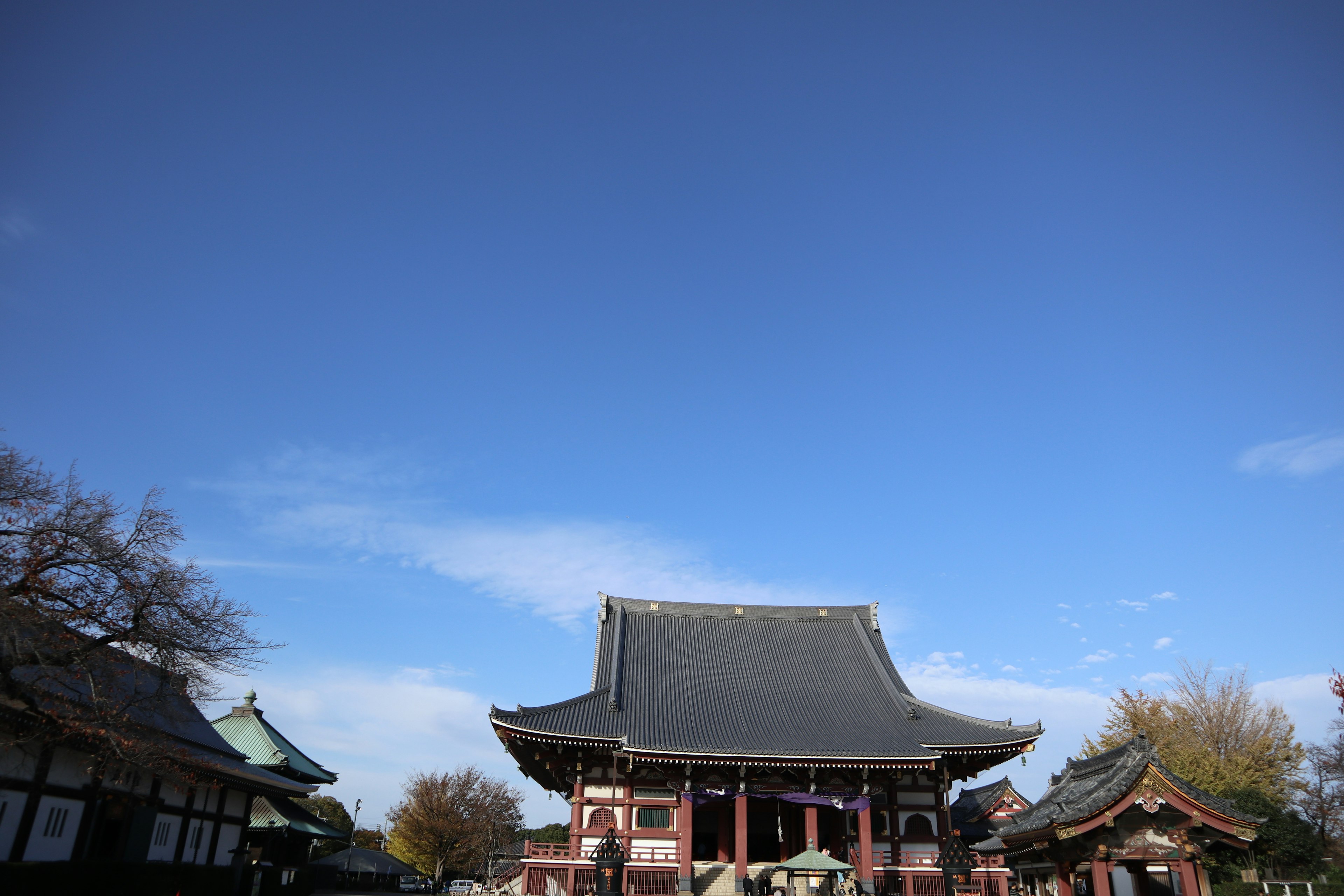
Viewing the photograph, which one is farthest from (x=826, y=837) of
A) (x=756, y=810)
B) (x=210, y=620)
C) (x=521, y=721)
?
(x=210, y=620)

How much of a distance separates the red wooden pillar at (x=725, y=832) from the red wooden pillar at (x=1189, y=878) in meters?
15.2

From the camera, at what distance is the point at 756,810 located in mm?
28328

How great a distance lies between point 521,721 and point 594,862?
499cm

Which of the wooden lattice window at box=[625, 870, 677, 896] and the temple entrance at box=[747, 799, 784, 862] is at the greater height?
the temple entrance at box=[747, 799, 784, 862]

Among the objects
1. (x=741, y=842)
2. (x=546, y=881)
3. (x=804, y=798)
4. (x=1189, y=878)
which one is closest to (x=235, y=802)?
(x=546, y=881)

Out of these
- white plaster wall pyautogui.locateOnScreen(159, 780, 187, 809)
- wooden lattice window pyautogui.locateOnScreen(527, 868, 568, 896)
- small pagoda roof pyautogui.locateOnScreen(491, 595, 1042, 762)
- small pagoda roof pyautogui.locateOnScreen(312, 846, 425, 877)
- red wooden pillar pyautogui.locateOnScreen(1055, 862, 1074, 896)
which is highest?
small pagoda roof pyautogui.locateOnScreen(491, 595, 1042, 762)

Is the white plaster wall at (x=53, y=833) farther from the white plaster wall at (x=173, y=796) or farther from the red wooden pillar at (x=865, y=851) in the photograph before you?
the red wooden pillar at (x=865, y=851)

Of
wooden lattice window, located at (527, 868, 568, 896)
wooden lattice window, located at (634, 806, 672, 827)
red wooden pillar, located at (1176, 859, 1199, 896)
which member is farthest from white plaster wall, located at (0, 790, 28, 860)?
red wooden pillar, located at (1176, 859, 1199, 896)

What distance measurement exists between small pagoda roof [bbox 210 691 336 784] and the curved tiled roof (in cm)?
2771

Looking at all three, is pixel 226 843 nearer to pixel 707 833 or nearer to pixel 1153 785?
pixel 707 833

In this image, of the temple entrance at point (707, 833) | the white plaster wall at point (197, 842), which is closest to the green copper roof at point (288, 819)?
the white plaster wall at point (197, 842)

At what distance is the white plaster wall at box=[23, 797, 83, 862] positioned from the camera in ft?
56.6

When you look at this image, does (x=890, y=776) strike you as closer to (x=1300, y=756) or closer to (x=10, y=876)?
(x=10, y=876)

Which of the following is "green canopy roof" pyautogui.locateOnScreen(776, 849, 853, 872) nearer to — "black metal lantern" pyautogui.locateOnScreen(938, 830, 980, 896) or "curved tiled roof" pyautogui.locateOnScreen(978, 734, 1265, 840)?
"black metal lantern" pyautogui.locateOnScreen(938, 830, 980, 896)
